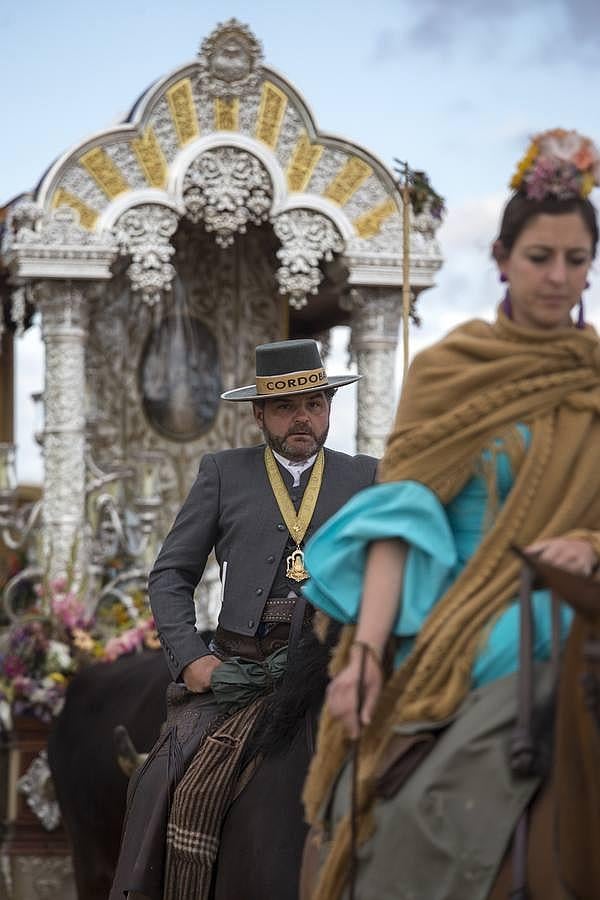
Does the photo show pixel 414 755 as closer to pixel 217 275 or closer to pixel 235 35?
pixel 235 35

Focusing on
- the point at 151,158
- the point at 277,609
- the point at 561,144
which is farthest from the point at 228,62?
the point at 561,144

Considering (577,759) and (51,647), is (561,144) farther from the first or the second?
(51,647)

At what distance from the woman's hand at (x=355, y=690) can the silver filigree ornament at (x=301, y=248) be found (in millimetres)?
6829

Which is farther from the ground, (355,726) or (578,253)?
(578,253)

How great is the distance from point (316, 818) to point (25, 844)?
20.7 ft

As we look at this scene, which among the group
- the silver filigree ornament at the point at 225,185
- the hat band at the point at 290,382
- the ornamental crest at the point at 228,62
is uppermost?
the ornamental crest at the point at 228,62

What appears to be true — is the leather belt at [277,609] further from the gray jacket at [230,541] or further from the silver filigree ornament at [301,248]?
the silver filigree ornament at [301,248]

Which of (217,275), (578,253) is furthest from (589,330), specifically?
(217,275)

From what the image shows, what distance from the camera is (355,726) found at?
3141 millimetres

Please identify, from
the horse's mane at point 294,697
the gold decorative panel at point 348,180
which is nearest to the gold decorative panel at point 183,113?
the gold decorative panel at point 348,180

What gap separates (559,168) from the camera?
3.16 metres

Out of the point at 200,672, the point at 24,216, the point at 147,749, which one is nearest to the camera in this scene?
the point at 200,672

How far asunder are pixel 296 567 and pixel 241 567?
6.2 inches

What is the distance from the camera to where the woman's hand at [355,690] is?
123 inches
